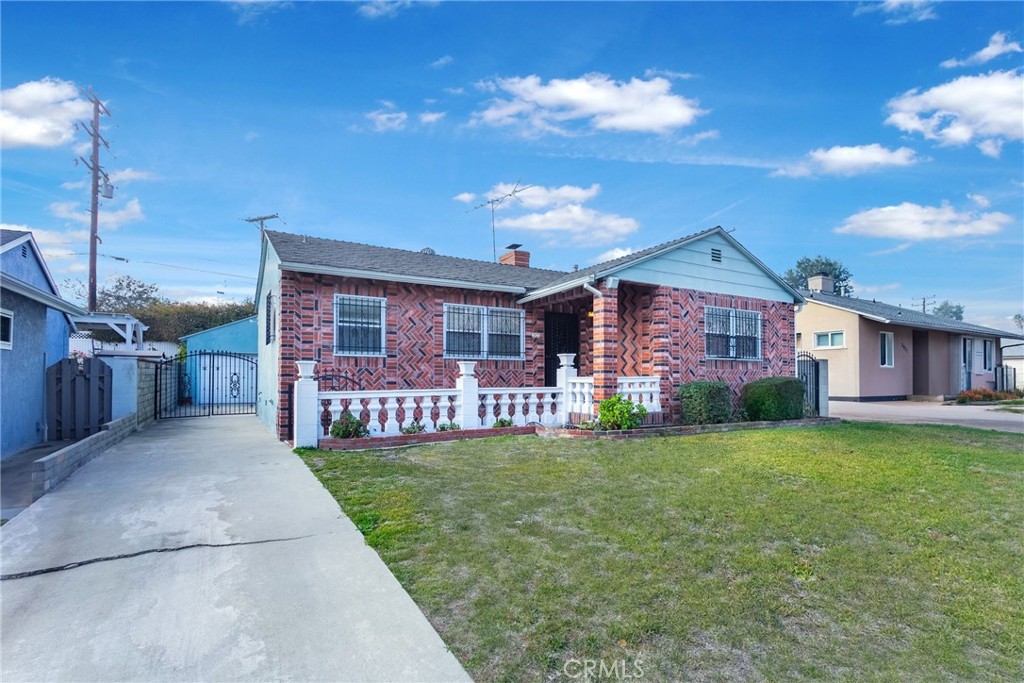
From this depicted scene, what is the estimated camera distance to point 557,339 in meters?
13.2

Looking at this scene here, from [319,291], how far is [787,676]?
372 inches

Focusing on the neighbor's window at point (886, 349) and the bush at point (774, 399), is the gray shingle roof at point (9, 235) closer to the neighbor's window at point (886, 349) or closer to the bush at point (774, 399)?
the bush at point (774, 399)

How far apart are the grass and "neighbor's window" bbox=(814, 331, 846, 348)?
1532cm

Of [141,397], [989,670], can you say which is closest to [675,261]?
[989,670]

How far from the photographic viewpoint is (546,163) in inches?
685

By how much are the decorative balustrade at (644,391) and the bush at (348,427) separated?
16.7 ft

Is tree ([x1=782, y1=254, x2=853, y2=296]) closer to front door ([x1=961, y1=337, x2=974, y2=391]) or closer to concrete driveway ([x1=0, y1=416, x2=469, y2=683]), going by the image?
front door ([x1=961, y1=337, x2=974, y2=391])

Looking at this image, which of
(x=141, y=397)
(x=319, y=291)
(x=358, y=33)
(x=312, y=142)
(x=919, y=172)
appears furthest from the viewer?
(x=919, y=172)

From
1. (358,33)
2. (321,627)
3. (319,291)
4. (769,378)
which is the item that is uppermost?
(358,33)

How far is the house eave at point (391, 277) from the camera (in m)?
9.53

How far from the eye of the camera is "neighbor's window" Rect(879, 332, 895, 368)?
70.3ft

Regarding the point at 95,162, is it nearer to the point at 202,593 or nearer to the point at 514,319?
the point at 514,319

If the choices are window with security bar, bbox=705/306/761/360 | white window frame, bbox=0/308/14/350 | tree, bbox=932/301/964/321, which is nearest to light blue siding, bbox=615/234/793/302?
window with security bar, bbox=705/306/761/360

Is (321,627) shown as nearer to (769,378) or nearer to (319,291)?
(319,291)
